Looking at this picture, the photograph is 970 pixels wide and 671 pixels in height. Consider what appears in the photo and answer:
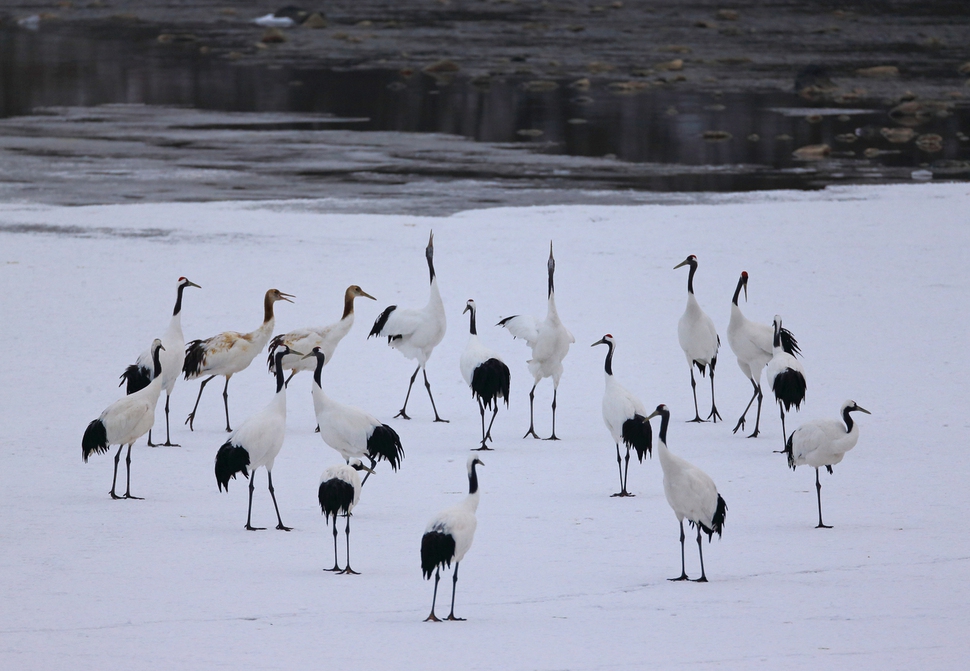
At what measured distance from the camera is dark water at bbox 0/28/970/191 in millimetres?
21234

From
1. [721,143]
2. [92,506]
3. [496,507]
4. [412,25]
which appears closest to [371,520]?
[496,507]

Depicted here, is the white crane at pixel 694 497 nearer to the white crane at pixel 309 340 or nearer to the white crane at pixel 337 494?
the white crane at pixel 337 494

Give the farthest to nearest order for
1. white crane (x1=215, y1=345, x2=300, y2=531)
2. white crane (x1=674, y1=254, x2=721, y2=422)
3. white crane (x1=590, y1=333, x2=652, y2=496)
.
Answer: white crane (x1=674, y1=254, x2=721, y2=422)
white crane (x1=590, y1=333, x2=652, y2=496)
white crane (x1=215, y1=345, x2=300, y2=531)

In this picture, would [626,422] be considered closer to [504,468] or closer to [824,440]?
[504,468]

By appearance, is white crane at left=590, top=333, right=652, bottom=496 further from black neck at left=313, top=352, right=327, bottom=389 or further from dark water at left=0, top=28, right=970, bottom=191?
dark water at left=0, top=28, right=970, bottom=191

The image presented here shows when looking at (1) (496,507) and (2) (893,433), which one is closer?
(1) (496,507)

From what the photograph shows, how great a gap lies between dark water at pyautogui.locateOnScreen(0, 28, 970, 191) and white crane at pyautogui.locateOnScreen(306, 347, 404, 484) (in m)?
12.4

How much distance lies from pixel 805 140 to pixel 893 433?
53.0 ft

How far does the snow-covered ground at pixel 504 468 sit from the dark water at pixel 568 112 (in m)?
5.69

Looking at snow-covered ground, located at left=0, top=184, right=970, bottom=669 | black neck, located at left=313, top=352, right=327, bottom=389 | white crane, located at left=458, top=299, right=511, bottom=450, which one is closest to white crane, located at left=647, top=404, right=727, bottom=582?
snow-covered ground, located at left=0, top=184, right=970, bottom=669

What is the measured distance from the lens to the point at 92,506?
24.0 feet

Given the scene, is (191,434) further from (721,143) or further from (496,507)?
(721,143)

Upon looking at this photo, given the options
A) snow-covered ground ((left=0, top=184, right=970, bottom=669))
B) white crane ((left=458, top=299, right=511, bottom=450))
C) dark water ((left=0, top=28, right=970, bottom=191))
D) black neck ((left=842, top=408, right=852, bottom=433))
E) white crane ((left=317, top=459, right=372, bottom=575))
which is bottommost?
snow-covered ground ((left=0, top=184, right=970, bottom=669))

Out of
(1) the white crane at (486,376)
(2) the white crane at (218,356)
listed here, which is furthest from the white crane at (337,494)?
(2) the white crane at (218,356)
